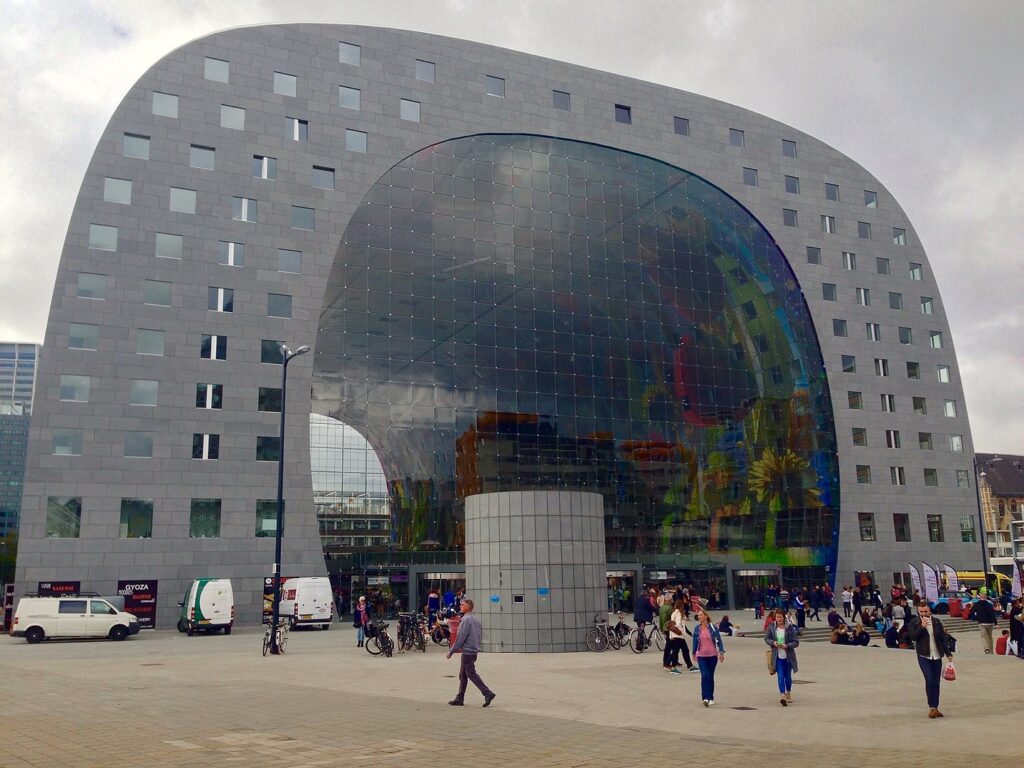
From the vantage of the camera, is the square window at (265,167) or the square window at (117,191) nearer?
the square window at (117,191)

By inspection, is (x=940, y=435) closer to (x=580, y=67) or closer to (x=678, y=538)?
(x=678, y=538)

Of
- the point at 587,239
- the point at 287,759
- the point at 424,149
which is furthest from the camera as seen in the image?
the point at 587,239

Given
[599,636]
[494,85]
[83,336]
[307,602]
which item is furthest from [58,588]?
[494,85]

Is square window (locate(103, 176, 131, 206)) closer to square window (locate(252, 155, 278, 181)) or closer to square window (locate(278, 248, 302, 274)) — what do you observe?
square window (locate(252, 155, 278, 181))

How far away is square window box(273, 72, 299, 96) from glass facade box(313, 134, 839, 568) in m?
7.45

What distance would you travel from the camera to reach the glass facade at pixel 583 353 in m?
51.4

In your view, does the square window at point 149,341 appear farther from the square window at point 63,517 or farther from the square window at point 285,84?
the square window at point 285,84

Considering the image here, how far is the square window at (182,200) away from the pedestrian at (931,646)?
144ft

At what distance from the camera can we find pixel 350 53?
54906mm

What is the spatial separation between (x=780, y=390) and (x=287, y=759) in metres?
56.3

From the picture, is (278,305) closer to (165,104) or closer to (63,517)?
(165,104)

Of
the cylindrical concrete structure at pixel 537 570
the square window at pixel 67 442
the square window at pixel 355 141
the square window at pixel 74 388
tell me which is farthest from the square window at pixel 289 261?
the cylindrical concrete structure at pixel 537 570

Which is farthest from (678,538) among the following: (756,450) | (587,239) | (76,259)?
(76,259)

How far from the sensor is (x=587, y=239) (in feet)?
193
